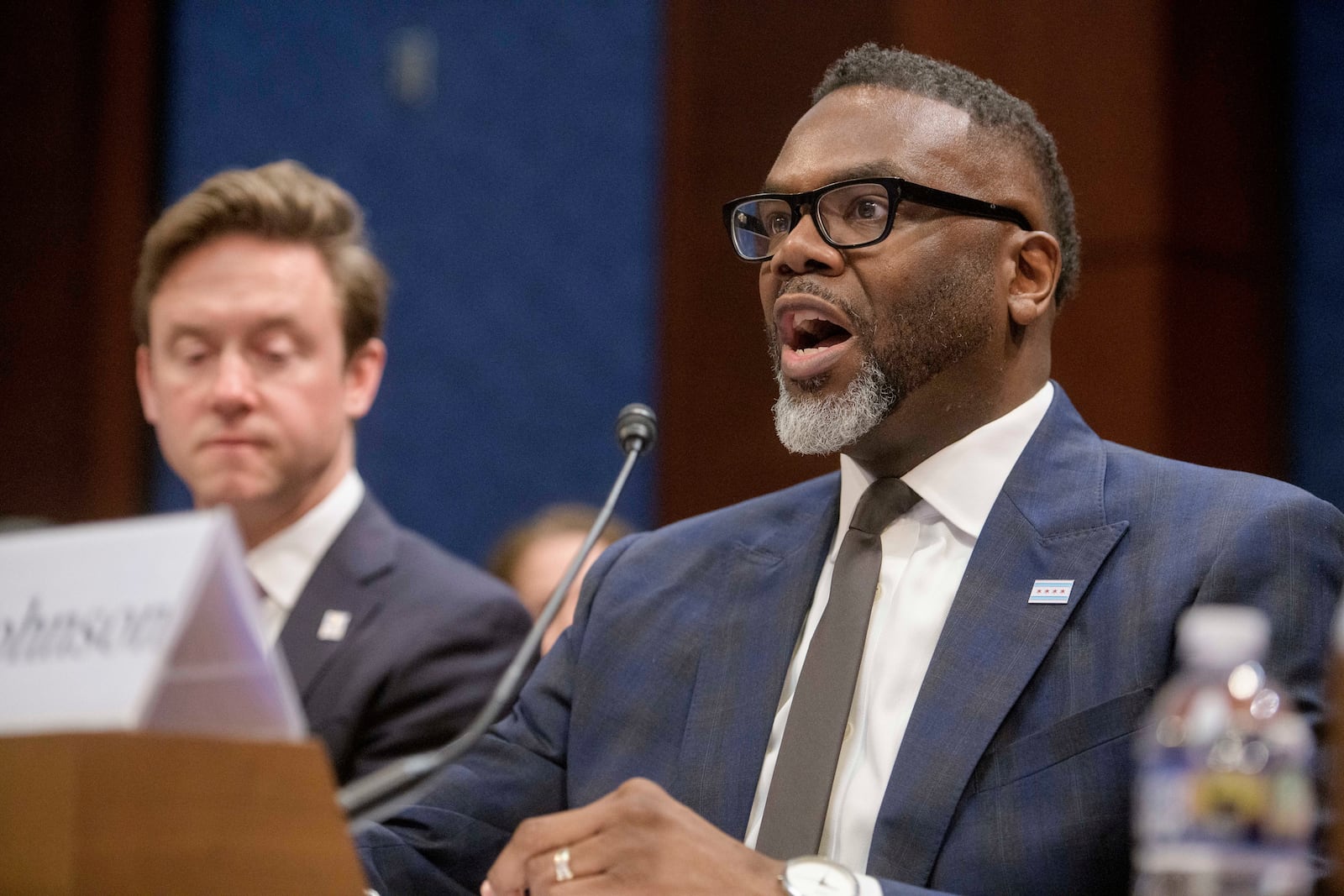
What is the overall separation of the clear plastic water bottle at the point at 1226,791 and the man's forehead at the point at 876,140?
Answer: 974mm

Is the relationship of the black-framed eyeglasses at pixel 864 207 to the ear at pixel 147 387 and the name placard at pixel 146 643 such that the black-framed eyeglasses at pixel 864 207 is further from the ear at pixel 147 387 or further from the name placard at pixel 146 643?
the ear at pixel 147 387

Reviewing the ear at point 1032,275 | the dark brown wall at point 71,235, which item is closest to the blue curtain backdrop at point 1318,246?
the ear at point 1032,275

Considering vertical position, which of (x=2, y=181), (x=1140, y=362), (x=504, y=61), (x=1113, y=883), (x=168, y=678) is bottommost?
(x=1113, y=883)

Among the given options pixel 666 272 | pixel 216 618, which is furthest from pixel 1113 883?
pixel 666 272

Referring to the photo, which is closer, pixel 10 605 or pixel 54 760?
pixel 54 760

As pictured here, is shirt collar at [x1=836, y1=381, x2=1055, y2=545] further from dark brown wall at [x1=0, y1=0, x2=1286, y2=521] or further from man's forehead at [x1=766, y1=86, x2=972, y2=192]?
dark brown wall at [x1=0, y1=0, x2=1286, y2=521]

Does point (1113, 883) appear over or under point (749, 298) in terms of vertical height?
under

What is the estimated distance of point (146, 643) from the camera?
1.05 metres

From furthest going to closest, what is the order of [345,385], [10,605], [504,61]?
[504,61] < [345,385] < [10,605]

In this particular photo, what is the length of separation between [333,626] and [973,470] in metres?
1.10

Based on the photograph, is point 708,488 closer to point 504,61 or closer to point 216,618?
point 504,61

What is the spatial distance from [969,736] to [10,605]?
0.93m

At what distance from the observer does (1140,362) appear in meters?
2.95

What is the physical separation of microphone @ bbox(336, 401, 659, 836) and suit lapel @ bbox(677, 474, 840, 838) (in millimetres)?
233
